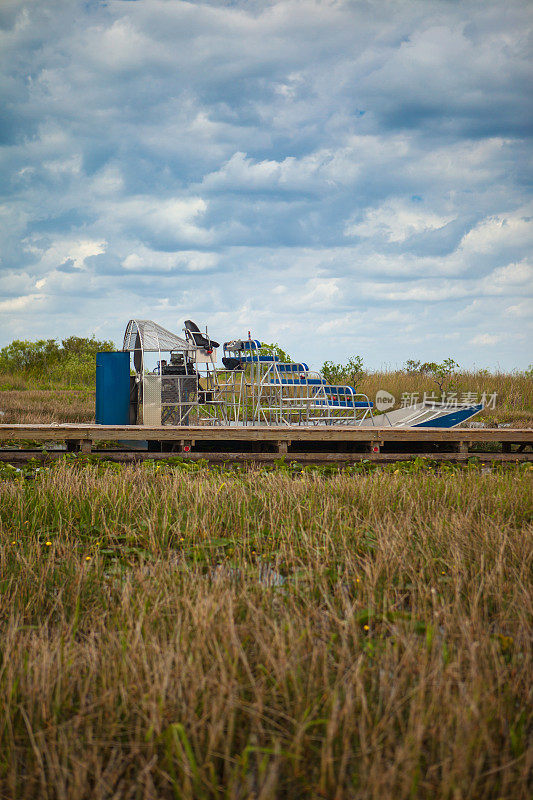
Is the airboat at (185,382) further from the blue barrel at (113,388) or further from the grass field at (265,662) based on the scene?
the grass field at (265,662)

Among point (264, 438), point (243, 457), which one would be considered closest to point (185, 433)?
point (243, 457)

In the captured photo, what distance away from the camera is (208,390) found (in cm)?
909

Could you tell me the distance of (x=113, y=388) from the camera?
29.2 ft

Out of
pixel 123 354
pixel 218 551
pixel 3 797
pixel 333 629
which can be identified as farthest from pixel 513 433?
pixel 3 797

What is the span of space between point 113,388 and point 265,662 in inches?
273

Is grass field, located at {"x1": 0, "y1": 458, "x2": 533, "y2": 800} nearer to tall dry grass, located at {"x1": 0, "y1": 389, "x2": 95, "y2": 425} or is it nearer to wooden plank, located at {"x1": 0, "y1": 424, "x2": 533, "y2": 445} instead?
wooden plank, located at {"x1": 0, "y1": 424, "x2": 533, "y2": 445}

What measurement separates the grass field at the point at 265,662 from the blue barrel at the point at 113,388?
175 inches

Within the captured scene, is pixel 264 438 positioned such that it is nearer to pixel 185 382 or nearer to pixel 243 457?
pixel 243 457

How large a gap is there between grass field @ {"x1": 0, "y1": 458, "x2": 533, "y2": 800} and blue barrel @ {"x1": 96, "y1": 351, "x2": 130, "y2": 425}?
445 centimetres

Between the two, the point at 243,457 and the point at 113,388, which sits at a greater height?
the point at 113,388

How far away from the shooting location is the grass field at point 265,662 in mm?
1896

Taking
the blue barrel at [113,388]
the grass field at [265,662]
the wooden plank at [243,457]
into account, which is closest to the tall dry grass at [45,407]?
the blue barrel at [113,388]

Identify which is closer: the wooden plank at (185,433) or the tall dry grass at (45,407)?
the wooden plank at (185,433)

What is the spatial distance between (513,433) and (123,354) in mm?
5203
